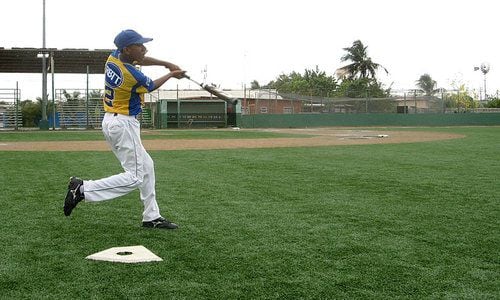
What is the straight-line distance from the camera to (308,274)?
12.8 ft

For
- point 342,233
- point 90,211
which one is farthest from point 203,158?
point 342,233

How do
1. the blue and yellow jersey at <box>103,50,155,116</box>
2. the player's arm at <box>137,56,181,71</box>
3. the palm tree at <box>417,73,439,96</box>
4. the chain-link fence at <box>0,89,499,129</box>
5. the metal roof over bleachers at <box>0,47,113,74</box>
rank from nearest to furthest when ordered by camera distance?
the blue and yellow jersey at <box>103,50,155,116</box> → the player's arm at <box>137,56,181,71</box> → the metal roof over bleachers at <box>0,47,113,74</box> → the chain-link fence at <box>0,89,499,129</box> → the palm tree at <box>417,73,439,96</box>

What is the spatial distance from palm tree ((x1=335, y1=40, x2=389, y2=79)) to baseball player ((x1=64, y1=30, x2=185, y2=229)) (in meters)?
71.9

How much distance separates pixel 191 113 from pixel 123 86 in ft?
120

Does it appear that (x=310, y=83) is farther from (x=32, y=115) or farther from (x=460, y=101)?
(x=32, y=115)

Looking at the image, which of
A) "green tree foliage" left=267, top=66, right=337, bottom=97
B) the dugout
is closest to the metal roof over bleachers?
the dugout

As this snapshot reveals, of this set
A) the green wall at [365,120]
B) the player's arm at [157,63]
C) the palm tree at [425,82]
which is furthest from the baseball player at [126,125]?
the palm tree at [425,82]

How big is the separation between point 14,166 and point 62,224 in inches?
260

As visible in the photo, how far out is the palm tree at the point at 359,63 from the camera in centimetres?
7500

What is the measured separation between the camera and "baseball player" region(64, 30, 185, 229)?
212 inches

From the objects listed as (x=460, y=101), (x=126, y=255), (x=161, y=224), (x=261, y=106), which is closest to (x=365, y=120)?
(x=261, y=106)

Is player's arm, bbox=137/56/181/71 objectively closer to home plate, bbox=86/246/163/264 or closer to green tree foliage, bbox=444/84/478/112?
home plate, bbox=86/246/163/264

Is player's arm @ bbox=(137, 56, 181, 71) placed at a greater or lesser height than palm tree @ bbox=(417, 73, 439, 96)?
lesser

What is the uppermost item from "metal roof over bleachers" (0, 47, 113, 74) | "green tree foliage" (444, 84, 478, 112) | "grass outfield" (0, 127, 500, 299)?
"metal roof over bleachers" (0, 47, 113, 74)
